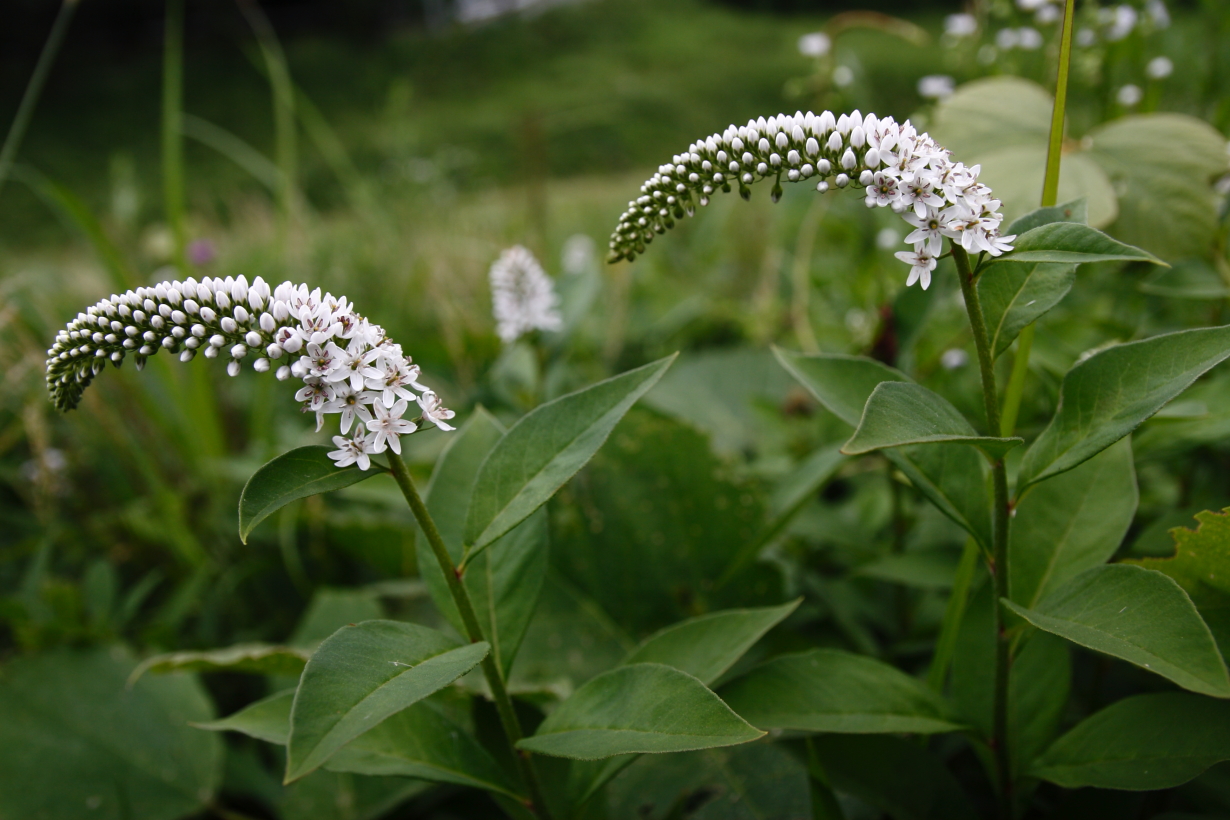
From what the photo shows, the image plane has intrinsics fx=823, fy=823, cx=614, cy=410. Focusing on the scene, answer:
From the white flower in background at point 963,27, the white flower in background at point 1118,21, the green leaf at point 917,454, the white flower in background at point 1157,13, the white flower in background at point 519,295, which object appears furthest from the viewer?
the white flower in background at point 963,27

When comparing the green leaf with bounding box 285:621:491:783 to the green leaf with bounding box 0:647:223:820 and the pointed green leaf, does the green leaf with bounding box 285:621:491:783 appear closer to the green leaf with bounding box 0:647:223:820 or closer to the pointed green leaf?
the pointed green leaf

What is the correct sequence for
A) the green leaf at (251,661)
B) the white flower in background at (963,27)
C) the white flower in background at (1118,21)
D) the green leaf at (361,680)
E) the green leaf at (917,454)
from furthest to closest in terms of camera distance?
the white flower in background at (963,27) < the white flower in background at (1118,21) < the green leaf at (251,661) < the green leaf at (917,454) < the green leaf at (361,680)

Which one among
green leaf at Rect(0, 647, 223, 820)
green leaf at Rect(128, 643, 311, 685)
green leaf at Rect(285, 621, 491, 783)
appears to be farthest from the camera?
green leaf at Rect(0, 647, 223, 820)

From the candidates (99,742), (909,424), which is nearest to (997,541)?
(909,424)

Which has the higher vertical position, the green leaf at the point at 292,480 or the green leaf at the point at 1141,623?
the green leaf at the point at 292,480

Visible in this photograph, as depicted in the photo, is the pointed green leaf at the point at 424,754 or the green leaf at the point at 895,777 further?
the green leaf at the point at 895,777

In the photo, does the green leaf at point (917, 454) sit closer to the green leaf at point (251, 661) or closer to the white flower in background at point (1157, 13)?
the green leaf at point (251, 661)

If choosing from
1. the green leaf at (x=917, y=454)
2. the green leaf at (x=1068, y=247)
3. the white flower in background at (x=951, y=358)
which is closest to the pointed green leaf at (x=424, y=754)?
the green leaf at (x=917, y=454)

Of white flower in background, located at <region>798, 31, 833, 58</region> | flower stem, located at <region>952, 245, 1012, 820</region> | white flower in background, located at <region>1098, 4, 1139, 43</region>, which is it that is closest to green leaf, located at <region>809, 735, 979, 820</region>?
flower stem, located at <region>952, 245, 1012, 820</region>
